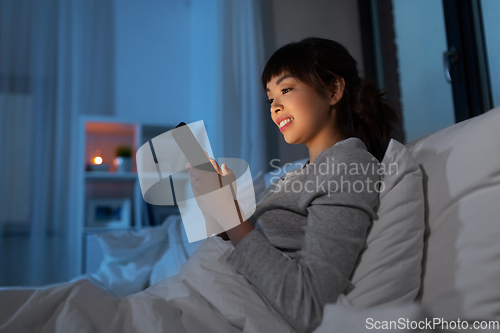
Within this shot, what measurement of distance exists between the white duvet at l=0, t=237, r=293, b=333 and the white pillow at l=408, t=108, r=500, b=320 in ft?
0.92

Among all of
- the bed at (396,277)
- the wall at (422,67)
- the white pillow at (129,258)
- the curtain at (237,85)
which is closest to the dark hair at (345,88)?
the bed at (396,277)

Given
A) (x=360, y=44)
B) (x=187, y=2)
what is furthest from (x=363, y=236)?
(x=187, y=2)

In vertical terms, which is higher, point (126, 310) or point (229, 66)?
point (229, 66)

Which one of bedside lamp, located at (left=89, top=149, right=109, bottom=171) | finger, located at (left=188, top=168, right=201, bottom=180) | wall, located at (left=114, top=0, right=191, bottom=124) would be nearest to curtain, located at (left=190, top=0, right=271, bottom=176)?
wall, located at (left=114, top=0, right=191, bottom=124)

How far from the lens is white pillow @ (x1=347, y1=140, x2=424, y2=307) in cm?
62

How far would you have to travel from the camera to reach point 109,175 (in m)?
2.32

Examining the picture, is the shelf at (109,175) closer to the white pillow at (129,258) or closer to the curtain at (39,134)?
the curtain at (39,134)

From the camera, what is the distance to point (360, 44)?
258 centimetres

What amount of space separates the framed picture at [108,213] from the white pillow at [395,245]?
1994mm

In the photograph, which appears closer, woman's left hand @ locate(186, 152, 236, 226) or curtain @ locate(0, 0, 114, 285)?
woman's left hand @ locate(186, 152, 236, 226)

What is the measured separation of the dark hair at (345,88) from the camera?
3.11ft

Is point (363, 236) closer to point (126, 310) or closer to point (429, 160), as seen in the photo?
point (429, 160)

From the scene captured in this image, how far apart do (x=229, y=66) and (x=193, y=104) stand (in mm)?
560

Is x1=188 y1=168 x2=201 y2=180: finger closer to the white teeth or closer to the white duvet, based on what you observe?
the white duvet
